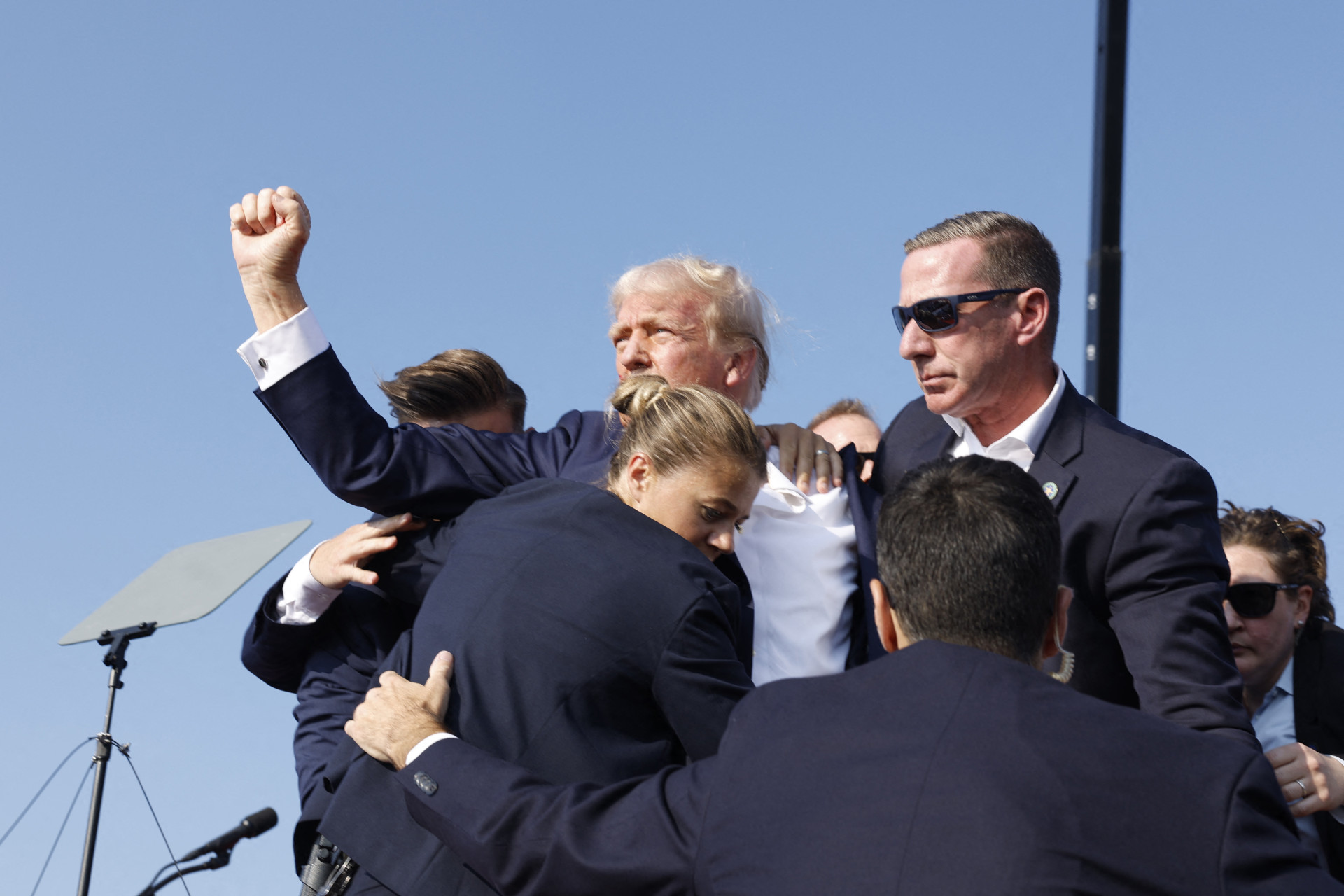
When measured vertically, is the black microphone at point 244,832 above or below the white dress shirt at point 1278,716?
below

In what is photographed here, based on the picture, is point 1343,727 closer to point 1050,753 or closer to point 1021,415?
point 1021,415

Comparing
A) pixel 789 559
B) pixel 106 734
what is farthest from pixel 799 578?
pixel 106 734

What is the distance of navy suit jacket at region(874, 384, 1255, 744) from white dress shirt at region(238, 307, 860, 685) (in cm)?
45

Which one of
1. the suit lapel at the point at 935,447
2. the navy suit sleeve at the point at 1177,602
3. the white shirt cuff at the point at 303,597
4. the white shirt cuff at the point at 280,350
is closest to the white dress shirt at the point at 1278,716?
the navy suit sleeve at the point at 1177,602

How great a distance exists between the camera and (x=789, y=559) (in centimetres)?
346

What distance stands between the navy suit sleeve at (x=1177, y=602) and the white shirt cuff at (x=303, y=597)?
6.33 feet

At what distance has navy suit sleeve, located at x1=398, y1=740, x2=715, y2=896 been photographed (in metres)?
2.18

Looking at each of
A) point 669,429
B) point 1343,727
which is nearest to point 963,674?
point 669,429

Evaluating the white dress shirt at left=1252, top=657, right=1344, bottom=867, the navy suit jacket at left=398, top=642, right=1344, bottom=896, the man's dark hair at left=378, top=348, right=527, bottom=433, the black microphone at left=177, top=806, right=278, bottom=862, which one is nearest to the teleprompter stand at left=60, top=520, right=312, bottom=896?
the black microphone at left=177, top=806, right=278, bottom=862

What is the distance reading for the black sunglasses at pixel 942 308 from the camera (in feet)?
11.7

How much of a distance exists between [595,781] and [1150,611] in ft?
4.18

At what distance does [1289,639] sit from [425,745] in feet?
9.18

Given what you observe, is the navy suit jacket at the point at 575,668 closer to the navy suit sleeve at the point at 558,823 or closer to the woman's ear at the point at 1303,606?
the navy suit sleeve at the point at 558,823

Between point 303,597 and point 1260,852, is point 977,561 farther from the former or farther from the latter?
point 303,597
